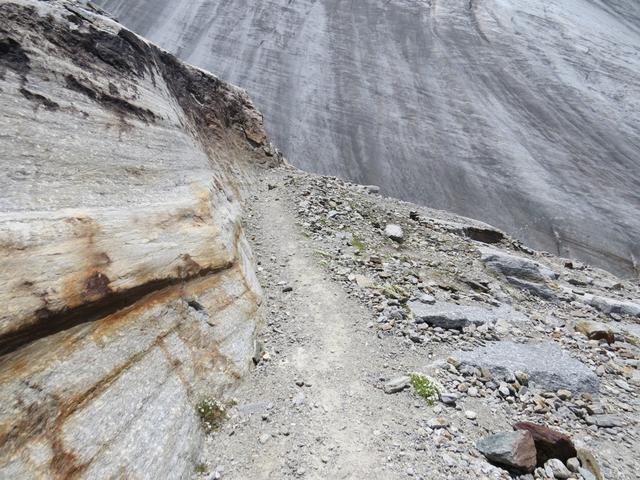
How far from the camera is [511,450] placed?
6.14m

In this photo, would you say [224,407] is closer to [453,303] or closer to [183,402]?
[183,402]

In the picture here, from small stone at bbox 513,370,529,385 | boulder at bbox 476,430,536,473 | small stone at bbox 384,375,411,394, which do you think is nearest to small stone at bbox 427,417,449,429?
boulder at bbox 476,430,536,473

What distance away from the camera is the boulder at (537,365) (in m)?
8.39

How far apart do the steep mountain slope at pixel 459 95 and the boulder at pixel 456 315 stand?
13.7 m

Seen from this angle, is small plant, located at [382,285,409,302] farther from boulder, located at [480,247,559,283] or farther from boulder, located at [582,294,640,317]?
boulder, located at [582,294,640,317]

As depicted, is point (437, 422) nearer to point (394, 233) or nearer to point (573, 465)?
point (573, 465)

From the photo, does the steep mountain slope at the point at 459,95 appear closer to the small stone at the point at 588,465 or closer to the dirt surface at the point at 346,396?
the dirt surface at the point at 346,396

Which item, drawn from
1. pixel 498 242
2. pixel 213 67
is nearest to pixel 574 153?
pixel 498 242

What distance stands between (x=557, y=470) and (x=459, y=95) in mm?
28459

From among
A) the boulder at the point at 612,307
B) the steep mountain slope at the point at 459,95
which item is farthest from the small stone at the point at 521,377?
the steep mountain slope at the point at 459,95

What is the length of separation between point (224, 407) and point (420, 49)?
33199mm

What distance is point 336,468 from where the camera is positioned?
589cm

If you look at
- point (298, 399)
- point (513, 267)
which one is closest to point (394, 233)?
point (513, 267)

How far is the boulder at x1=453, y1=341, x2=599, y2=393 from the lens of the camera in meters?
8.39
